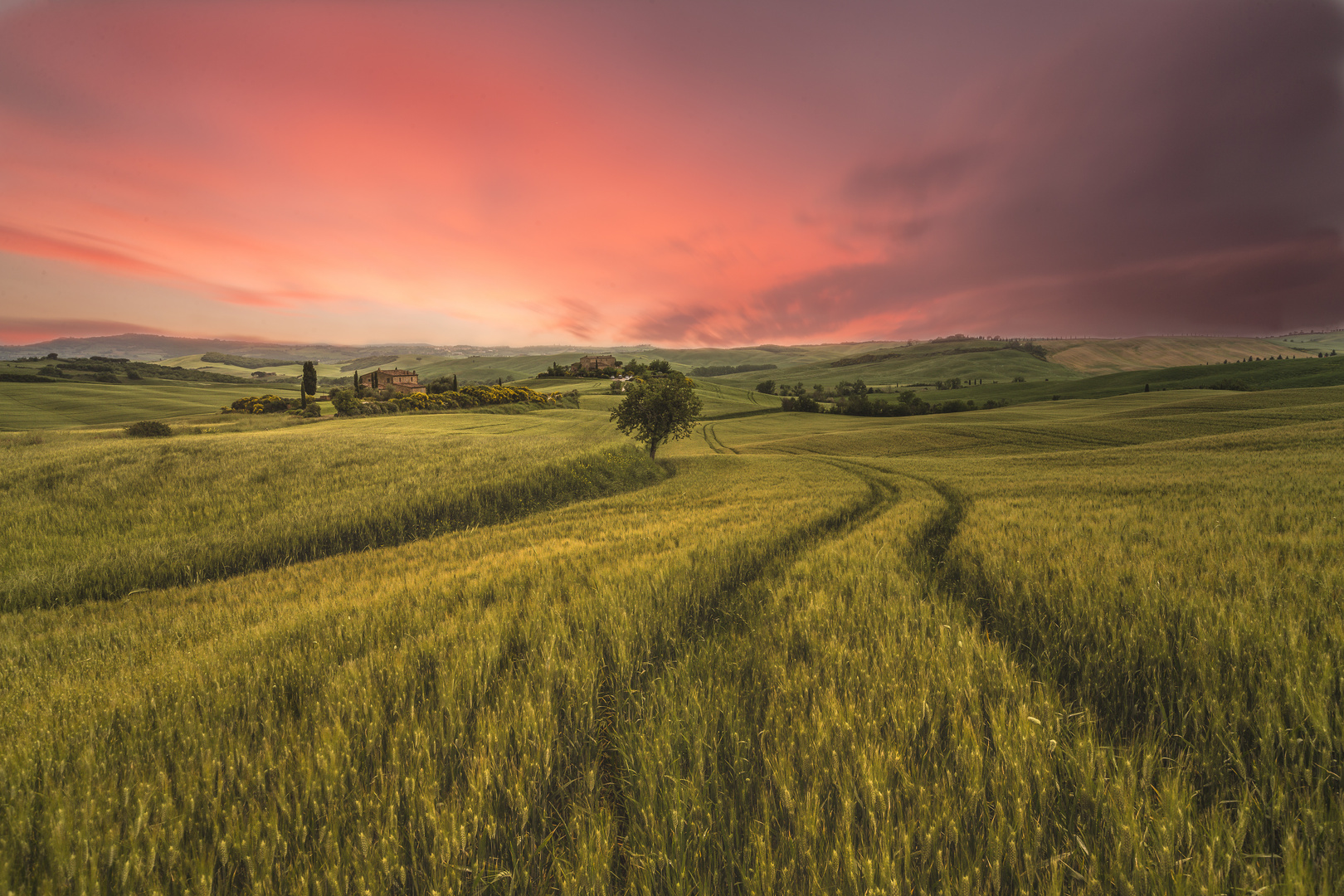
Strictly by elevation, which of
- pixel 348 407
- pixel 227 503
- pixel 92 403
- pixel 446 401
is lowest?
pixel 227 503

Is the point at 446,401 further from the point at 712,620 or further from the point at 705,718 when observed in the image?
the point at 705,718

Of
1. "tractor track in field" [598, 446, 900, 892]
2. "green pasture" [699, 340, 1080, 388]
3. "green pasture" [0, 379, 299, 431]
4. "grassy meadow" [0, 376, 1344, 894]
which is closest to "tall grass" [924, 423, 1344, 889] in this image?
"grassy meadow" [0, 376, 1344, 894]

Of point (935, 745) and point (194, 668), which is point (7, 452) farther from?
point (935, 745)

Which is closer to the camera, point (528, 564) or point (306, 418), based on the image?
point (528, 564)

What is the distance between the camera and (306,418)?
55625 mm

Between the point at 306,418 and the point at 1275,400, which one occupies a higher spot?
the point at 1275,400

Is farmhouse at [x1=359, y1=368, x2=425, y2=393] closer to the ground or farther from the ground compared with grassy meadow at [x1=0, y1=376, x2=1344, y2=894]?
farther from the ground

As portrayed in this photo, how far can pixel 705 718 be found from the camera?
9.80 feet

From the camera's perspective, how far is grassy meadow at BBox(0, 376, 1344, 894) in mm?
1989

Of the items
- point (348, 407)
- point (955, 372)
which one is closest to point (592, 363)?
point (348, 407)

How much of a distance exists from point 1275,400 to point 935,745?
8029 cm

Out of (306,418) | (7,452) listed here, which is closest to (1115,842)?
(7,452)

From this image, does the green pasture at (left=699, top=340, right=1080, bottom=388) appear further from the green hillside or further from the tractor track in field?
the tractor track in field

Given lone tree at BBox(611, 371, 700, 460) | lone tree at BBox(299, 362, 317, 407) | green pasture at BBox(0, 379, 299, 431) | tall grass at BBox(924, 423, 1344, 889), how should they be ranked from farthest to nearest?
lone tree at BBox(299, 362, 317, 407) → green pasture at BBox(0, 379, 299, 431) → lone tree at BBox(611, 371, 700, 460) → tall grass at BBox(924, 423, 1344, 889)
